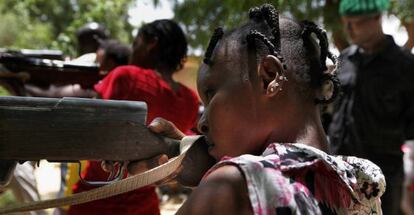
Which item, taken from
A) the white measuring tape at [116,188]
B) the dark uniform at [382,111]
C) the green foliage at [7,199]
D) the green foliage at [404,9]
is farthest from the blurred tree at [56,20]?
the white measuring tape at [116,188]

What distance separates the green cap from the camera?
461 centimetres

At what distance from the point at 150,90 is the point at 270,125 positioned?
6.84 ft

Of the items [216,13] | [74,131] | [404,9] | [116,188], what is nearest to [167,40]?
→ [216,13]

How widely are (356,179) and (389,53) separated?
2.93 m

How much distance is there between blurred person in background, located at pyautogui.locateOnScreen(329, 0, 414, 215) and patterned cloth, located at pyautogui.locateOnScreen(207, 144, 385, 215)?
2.82 meters

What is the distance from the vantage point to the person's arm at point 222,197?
1.50m

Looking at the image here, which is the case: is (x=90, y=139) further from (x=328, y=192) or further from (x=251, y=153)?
(x=328, y=192)

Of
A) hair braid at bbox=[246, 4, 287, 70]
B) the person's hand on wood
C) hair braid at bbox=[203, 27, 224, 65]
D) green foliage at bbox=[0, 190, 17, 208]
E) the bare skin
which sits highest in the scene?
hair braid at bbox=[246, 4, 287, 70]

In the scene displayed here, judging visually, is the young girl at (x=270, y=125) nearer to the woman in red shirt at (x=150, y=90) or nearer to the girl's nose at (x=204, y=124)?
the girl's nose at (x=204, y=124)

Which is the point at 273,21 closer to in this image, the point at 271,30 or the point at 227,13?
the point at 271,30

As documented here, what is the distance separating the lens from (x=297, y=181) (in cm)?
160

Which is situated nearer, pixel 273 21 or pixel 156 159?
pixel 273 21

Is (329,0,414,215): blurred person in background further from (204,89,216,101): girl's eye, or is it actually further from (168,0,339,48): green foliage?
(204,89,216,101): girl's eye

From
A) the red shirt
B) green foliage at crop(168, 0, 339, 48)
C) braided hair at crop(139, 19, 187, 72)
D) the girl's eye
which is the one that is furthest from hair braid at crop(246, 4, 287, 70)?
braided hair at crop(139, 19, 187, 72)
